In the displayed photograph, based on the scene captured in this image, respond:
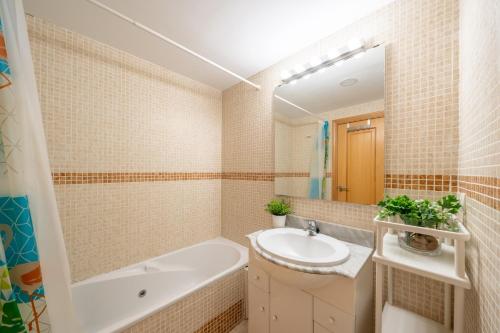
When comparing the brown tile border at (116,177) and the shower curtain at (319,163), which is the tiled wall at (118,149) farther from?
the shower curtain at (319,163)

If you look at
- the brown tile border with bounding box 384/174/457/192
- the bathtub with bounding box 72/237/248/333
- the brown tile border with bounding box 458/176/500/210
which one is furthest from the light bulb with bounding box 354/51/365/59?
the bathtub with bounding box 72/237/248/333

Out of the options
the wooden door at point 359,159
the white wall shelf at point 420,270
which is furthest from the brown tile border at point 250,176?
the white wall shelf at point 420,270

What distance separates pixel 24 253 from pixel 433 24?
83.2 inches

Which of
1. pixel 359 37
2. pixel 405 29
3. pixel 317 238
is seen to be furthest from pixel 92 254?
pixel 405 29

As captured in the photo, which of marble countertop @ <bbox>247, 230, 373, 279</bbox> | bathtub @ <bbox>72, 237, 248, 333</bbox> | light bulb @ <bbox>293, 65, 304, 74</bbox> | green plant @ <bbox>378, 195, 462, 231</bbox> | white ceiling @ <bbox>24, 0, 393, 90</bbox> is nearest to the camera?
green plant @ <bbox>378, 195, 462, 231</bbox>

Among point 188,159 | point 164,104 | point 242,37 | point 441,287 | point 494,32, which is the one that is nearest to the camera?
point 494,32

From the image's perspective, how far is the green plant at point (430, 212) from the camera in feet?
2.53

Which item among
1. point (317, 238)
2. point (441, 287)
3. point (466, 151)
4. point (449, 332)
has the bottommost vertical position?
point (449, 332)

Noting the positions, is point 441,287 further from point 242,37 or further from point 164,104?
point 164,104

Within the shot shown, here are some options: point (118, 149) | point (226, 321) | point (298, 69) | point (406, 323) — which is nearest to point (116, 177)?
point (118, 149)

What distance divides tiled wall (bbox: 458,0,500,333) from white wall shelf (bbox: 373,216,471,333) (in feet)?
0.13

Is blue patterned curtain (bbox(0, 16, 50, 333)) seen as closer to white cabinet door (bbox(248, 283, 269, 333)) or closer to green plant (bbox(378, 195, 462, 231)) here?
white cabinet door (bbox(248, 283, 269, 333))

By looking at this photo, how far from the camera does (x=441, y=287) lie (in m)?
0.97

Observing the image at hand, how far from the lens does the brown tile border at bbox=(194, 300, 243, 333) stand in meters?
1.43
